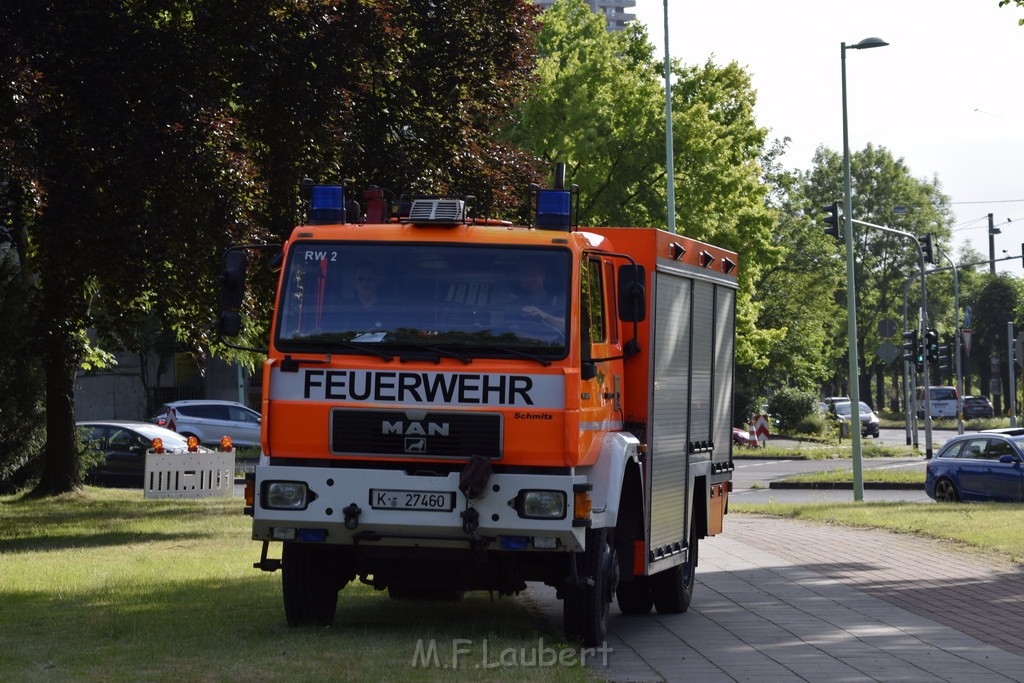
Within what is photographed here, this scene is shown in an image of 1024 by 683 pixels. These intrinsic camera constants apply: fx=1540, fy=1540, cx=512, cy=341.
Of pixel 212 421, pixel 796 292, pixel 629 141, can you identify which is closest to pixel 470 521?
pixel 629 141

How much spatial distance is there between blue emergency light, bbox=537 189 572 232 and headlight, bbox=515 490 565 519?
1.69 m

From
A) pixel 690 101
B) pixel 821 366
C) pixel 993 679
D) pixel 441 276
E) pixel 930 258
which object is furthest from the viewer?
pixel 821 366

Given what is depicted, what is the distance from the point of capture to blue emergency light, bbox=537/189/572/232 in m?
9.45

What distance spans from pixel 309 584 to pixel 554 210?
9.12 ft

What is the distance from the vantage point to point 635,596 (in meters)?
11.8

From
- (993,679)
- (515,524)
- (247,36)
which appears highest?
(247,36)

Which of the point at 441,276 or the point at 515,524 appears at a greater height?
the point at 441,276

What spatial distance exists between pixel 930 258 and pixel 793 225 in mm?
21991

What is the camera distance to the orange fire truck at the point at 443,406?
880cm

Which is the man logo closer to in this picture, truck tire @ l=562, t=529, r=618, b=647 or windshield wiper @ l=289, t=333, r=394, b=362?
windshield wiper @ l=289, t=333, r=394, b=362

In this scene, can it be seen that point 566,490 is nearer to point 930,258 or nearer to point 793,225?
point 930,258

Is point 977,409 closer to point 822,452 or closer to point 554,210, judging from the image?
point 822,452

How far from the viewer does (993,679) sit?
826 centimetres

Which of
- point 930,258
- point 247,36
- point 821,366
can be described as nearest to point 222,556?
point 247,36
